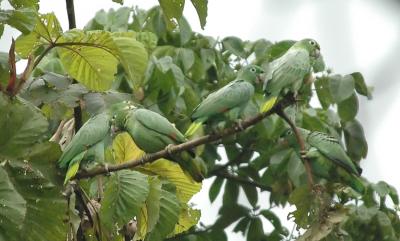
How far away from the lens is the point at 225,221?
3746 mm

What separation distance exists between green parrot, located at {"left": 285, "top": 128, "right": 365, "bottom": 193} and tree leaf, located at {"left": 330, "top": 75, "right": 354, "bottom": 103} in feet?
3.30

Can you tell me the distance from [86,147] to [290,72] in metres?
0.43

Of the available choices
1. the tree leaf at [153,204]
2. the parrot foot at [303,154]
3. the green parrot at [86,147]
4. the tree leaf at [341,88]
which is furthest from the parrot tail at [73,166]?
the tree leaf at [341,88]

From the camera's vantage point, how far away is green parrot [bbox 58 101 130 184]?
1547 millimetres

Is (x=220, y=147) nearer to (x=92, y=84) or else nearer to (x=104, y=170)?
(x=92, y=84)

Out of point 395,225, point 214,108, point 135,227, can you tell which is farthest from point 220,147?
point 214,108

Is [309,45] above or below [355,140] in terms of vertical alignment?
above

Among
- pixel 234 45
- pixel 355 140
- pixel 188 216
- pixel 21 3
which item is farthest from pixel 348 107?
pixel 21 3

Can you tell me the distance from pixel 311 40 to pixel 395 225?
5.37 ft

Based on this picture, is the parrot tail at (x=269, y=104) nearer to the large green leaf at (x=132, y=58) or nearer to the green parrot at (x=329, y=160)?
the green parrot at (x=329, y=160)

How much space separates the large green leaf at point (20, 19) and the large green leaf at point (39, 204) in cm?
26

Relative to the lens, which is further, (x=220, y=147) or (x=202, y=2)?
(x=220, y=147)

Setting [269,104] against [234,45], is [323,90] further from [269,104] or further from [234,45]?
[269,104]

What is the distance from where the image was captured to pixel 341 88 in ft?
8.73
